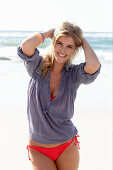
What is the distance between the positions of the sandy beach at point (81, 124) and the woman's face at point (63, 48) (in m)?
1.94

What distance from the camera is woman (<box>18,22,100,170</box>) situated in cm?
218

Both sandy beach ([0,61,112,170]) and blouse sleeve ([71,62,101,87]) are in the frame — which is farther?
sandy beach ([0,61,112,170])

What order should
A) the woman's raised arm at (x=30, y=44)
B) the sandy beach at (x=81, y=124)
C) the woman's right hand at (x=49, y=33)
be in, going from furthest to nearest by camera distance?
1. the sandy beach at (x=81, y=124)
2. the woman's right hand at (x=49, y=33)
3. the woman's raised arm at (x=30, y=44)

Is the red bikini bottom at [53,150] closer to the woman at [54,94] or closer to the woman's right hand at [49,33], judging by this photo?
the woman at [54,94]

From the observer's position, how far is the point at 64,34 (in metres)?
2.18

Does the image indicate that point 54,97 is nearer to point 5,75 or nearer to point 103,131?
point 103,131

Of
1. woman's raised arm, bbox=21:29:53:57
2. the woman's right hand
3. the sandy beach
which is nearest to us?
woman's raised arm, bbox=21:29:53:57

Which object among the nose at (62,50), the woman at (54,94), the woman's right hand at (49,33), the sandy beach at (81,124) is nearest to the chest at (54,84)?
the woman at (54,94)

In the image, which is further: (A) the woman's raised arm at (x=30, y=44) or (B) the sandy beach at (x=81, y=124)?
(B) the sandy beach at (x=81, y=124)

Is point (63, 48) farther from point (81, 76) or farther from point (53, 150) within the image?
point (53, 150)

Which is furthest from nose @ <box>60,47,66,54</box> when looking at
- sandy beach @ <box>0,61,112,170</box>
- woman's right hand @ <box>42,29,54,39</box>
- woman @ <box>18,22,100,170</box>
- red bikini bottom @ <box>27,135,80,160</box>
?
sandy beach @ <box>0,61,112,170</box>

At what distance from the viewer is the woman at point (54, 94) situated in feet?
7.16

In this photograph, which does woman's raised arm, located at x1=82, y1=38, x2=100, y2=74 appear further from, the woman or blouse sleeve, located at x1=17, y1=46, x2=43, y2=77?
blouse sleeve, located at x1=17, y1=46, x2=43, y2=77

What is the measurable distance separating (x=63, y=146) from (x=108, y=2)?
88.1ft
